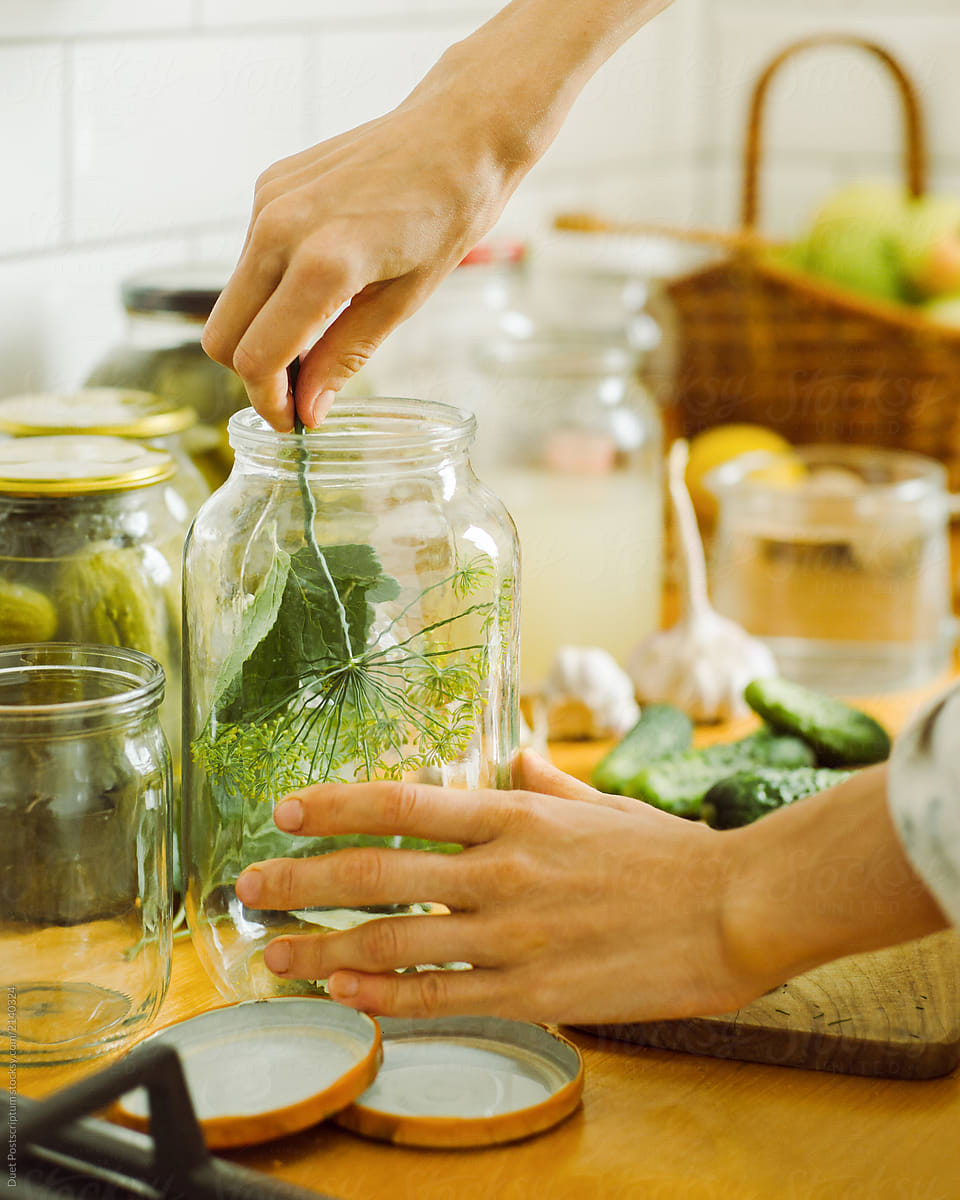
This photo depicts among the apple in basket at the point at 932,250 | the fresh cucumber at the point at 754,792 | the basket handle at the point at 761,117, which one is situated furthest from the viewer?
the basket handle at the point at 761,117

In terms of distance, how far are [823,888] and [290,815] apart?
185 mm

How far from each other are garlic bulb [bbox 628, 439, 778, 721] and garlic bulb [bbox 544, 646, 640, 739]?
5cm

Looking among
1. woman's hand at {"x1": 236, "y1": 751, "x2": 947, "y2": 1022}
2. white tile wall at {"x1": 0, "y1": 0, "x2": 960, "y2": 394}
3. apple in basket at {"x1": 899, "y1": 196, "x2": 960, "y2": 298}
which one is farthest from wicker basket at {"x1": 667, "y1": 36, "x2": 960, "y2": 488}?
woman's hand at {"x1": 236, "y1": 751, "x2": 947, "y2": 1022}

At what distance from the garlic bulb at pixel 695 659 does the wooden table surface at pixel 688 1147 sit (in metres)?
0.41

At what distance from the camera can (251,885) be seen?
0.51m

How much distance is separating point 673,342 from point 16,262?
744 millimetres

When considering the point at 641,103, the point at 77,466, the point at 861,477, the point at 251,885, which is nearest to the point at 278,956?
the point at 251,885

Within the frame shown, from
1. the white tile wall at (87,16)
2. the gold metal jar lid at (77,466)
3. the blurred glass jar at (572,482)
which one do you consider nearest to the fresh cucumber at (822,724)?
the blurred glass jar at (572,482)

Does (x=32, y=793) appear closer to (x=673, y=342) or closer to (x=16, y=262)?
(x=16, y=262)

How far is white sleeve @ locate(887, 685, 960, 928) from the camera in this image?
419 mm

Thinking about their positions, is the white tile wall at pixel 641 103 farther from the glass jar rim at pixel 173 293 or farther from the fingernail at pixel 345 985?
the fingernail at pixel 345 985

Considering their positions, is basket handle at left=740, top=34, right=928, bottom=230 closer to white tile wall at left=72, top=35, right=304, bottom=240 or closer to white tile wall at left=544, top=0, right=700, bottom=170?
white tile wall at left=544, top=0, right=700, bottom=170

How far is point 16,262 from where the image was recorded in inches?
34.5

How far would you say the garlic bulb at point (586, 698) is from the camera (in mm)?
908
